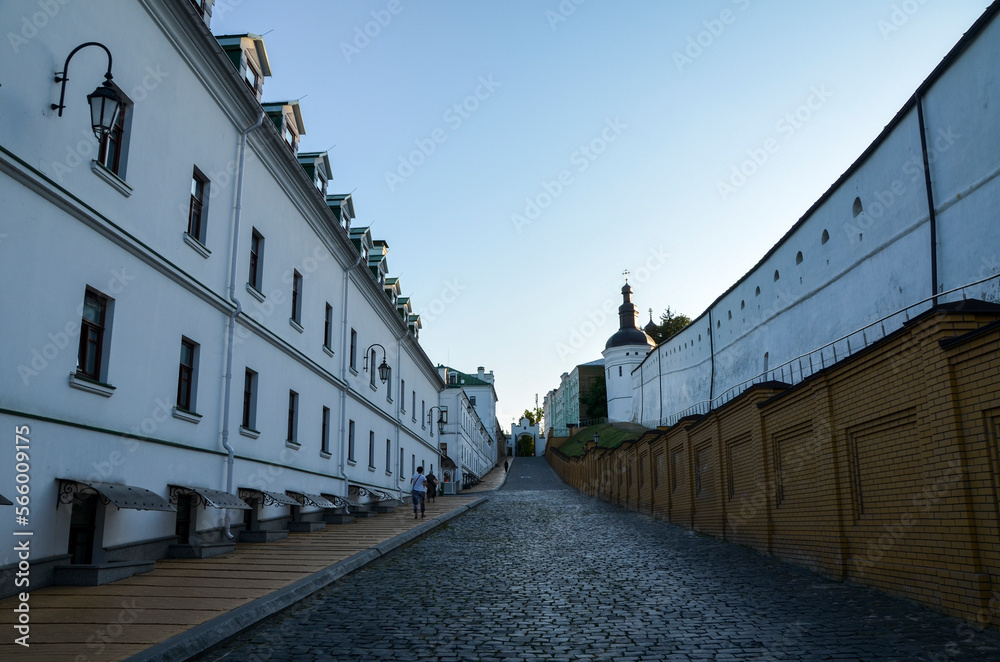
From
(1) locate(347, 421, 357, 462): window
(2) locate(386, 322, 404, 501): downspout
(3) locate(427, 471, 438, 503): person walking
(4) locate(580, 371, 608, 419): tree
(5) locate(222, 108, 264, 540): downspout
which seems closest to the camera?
(5) locate(222, 108, 264, 540): downspout

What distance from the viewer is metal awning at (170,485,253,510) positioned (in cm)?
1198

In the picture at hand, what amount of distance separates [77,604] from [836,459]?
904cm

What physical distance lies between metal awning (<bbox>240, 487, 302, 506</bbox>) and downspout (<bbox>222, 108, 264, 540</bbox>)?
0.78 metres

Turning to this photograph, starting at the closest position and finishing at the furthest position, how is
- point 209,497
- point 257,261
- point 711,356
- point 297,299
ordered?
point 209,497 < point 257,261 < point 297,299 < point 711,356

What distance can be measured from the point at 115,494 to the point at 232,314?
17.9 ft

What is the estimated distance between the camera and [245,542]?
48.4 feet

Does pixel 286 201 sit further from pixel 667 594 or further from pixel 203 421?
pixel 667 594

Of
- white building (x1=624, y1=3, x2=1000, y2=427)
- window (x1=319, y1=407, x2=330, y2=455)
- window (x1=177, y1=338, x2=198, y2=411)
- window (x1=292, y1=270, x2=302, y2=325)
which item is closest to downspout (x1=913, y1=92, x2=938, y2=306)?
white building (x1=624, y1=3, x2=1000, y2=427)

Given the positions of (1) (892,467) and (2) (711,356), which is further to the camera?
A: (2) (711,356)

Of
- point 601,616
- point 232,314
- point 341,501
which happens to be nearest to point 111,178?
point 232,314

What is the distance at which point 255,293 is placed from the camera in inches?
621

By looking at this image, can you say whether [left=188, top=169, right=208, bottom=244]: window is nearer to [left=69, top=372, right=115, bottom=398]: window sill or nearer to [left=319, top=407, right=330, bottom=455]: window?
[left=69, top=372, right=115, bottom=398]: window sill

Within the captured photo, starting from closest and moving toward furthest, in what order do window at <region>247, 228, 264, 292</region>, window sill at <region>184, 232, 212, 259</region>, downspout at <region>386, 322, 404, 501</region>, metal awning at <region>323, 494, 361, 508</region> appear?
window sill at <region>184, 232, 212, 259</region> < window at <region>247, 228, 264, 292</region> < metal awning at <region>323, 494, 361, 508</region> < downspout at <region>386, 322, 404, 501</region>

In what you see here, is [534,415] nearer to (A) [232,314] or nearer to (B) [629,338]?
(B) [629,338]
